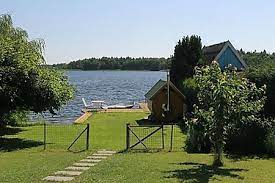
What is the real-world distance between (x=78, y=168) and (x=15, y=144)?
10.7m

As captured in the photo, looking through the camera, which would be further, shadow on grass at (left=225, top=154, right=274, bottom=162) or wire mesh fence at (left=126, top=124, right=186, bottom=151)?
wire mesh fence at (left=126, top=124, right=186, bottom=151)

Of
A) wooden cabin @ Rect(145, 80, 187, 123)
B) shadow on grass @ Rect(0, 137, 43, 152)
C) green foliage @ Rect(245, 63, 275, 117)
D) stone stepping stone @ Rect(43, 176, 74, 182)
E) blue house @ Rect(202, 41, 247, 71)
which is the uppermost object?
blue house @ Rect(202, 41, 247, 71)

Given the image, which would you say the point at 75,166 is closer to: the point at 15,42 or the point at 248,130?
the point at 248,130

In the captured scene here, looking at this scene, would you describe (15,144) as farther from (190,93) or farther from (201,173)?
(190,93)

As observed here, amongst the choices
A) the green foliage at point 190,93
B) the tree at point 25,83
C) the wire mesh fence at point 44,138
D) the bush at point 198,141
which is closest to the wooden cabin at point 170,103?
the green foliage at point 190,93

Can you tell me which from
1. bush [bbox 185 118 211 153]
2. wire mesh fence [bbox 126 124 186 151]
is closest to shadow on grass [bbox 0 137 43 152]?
wire mesh fence [bbox 126 124 186 151]

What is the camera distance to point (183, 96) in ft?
132

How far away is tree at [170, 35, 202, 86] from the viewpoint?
1829 inches

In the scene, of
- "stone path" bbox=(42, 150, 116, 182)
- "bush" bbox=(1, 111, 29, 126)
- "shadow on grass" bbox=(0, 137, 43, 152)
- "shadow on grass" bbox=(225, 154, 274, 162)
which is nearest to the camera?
"stone path" bbox=(42, 150, 116, 182)

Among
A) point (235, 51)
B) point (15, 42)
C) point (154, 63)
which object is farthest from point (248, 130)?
point (154, 63)

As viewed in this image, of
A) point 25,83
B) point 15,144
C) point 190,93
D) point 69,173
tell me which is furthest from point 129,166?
point 190,93

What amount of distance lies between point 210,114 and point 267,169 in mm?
2986

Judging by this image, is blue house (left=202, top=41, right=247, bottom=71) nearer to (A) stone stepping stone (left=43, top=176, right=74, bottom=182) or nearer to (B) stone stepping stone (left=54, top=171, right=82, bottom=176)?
(B) stone stepping stone (left=54, top=171, right=82, bottom=176)

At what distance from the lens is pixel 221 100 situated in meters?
16.8
